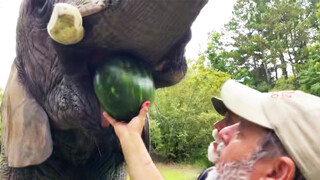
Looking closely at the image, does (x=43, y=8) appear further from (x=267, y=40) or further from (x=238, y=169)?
(x=267, y=40)

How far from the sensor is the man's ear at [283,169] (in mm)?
949

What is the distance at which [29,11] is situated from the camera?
5.09 ft

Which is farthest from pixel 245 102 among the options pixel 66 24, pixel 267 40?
pixel 267 40

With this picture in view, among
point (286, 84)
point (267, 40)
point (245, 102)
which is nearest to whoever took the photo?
point (245, 102)

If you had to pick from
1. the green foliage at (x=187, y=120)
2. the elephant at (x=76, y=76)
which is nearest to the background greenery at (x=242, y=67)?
the green foliage at (x=187, y=120)

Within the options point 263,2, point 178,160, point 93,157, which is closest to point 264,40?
point 263,2

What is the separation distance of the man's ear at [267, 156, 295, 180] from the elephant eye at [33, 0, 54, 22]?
913 millimetres

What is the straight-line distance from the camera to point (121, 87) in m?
1.31

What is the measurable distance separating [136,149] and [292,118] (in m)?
0.50

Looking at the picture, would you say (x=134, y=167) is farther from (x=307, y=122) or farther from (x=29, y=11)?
(x=29, y=11)

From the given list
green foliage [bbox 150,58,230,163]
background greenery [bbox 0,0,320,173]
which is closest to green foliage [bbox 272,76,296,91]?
background greenery [bbox 0,0,320,173]

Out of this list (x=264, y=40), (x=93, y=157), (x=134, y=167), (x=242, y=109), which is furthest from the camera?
(x=264, y=40)

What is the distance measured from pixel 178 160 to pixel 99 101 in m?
14.7

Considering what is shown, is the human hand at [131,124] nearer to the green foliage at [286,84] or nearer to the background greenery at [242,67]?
the background greenery at [242,67]
